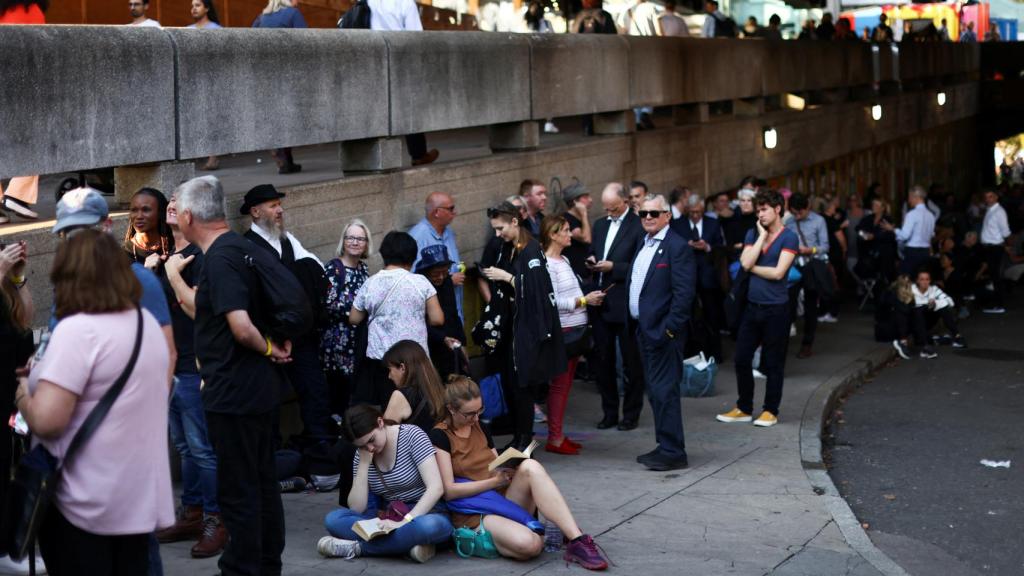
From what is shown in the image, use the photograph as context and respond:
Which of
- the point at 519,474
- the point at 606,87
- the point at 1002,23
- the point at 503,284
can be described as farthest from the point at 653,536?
the point at 1002,23

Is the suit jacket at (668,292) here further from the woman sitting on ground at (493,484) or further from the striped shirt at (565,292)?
the woman sitting on ground at (493,484)

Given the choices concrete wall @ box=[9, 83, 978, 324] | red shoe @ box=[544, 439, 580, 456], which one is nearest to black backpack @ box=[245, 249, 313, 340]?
concrete wall @ box=[9, 83, 978, 324]

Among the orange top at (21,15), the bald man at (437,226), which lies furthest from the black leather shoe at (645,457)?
the orange top at (21,15)

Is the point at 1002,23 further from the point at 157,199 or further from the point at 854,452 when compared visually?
the point at 157,199

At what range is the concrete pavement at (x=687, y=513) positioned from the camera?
24.2 ft

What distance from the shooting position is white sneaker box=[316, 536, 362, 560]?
7.28 meters

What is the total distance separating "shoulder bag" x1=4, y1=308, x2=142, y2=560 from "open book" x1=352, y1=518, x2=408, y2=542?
252 cm

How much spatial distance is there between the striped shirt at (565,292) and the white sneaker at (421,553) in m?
3.40

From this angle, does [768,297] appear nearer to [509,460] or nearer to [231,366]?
[509,460]

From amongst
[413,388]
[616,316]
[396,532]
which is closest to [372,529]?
[396,532]

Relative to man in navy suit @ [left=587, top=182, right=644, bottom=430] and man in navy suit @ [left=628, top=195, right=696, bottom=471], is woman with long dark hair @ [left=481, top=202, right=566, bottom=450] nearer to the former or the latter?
man in navy suit @ [left=628, top=195, right=696, bottom=471]

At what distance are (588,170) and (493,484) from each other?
752cm

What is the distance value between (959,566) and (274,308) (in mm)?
4335

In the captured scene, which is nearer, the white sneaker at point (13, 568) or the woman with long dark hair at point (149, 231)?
the white sneaker at point (13, 568)
